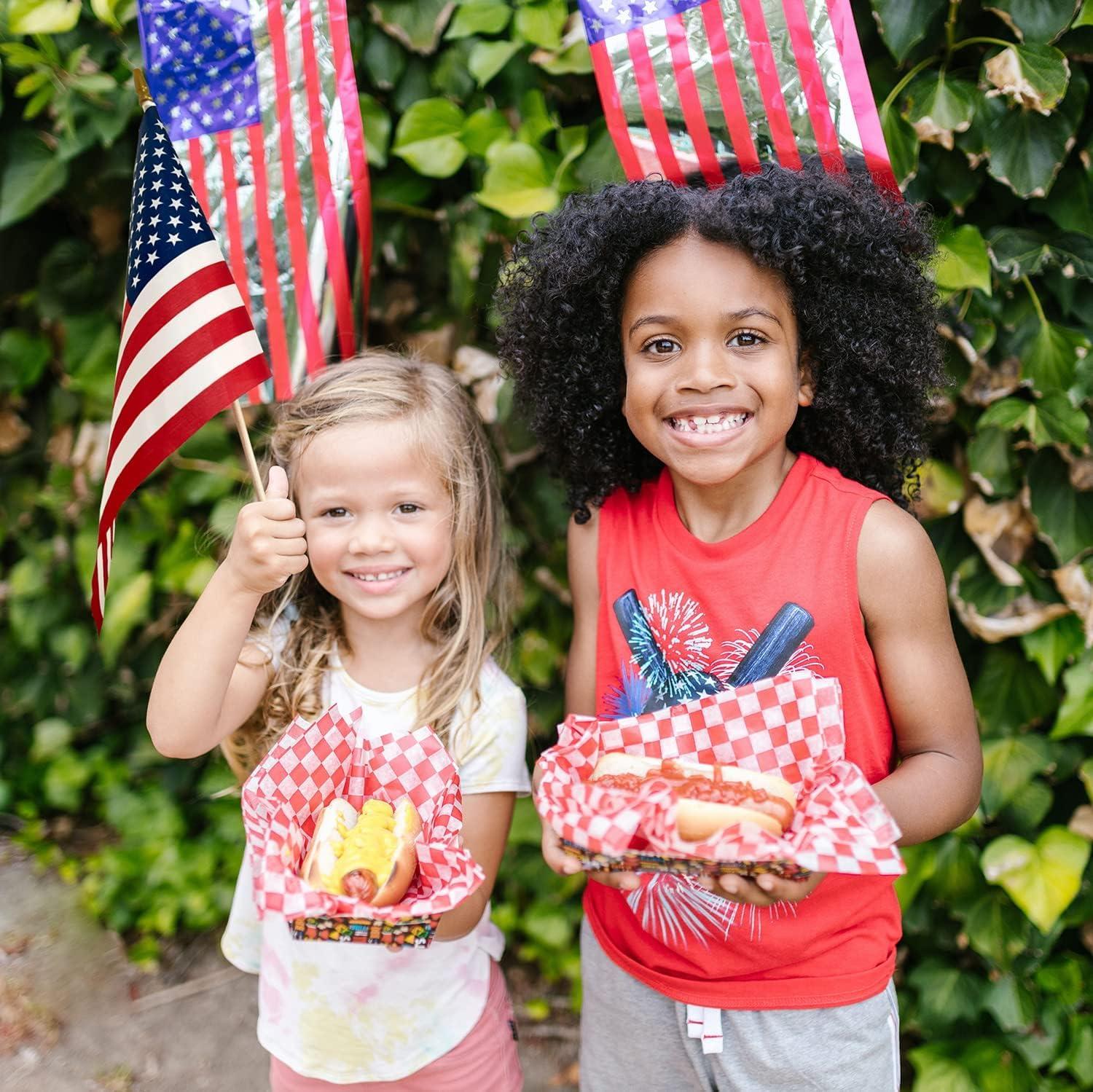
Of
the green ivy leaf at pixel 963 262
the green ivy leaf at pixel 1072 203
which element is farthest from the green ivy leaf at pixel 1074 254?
the green ivy leaf at pixel 963 262

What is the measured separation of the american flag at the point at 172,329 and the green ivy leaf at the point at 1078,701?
4.96 ft

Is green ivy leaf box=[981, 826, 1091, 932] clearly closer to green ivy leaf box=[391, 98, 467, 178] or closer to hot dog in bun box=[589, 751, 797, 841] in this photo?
hot dog in bun box=[589, 751, 797, 841]

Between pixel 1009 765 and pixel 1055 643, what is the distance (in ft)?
0.85

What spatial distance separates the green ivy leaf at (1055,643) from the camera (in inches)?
74.3

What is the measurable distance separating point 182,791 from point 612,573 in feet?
6.08

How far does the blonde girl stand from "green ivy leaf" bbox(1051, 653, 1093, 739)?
100 cm

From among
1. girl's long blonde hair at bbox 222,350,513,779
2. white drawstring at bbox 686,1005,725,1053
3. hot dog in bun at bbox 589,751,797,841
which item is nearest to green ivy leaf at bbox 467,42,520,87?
girl's long blonde hair at bbox 222,350,513,779

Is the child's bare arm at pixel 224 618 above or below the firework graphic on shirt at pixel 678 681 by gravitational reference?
above

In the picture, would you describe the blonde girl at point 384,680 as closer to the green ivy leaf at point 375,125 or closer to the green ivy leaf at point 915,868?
the green ivy leaf at point 375,125

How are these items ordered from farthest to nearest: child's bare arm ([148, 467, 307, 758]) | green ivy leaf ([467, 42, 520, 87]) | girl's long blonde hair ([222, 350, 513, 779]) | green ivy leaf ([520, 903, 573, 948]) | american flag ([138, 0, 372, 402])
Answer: green ivy leaf ([520, 903, 573, 948]) < green ivy leaf ([467, 42, 520, 87]) < american flag ([138, 0, 372, 402]) < girl's long blonde hair ([222, 350, 513, 779]) < child's bare arm ([148, 467, 307, 758])

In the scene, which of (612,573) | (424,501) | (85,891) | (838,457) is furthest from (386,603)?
(85,891)

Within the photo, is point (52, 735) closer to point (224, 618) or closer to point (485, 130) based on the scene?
point (224, 618)

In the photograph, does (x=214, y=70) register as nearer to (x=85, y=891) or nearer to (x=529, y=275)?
(x=529, y=275)

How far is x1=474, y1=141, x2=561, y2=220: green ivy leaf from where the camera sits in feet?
6.30
